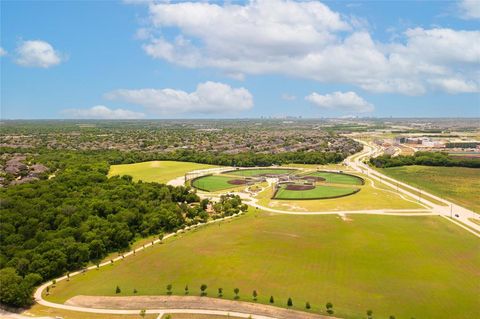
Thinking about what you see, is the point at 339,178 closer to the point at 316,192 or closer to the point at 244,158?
the point at 316,192

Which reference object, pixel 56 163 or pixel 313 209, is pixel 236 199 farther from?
pixel 56 163

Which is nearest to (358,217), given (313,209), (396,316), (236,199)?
(313,209)

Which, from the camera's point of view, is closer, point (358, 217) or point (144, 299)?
point (144, 299)

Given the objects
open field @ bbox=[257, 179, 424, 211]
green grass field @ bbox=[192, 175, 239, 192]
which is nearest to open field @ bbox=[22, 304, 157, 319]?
open field @ bbox=[257, 179, 424, 211]

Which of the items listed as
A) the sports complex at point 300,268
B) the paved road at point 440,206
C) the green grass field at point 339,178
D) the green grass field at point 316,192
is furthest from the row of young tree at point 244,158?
the sports complex at point 300,268

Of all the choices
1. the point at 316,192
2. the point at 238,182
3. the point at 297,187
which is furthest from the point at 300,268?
the point at 238,182

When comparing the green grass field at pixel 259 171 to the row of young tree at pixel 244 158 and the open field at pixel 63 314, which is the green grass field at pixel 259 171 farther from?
the open field at pixel 63 314

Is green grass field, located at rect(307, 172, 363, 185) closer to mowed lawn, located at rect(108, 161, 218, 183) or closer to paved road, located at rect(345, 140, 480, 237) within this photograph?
paved road, located at rect(345, 140, 480, 237)
